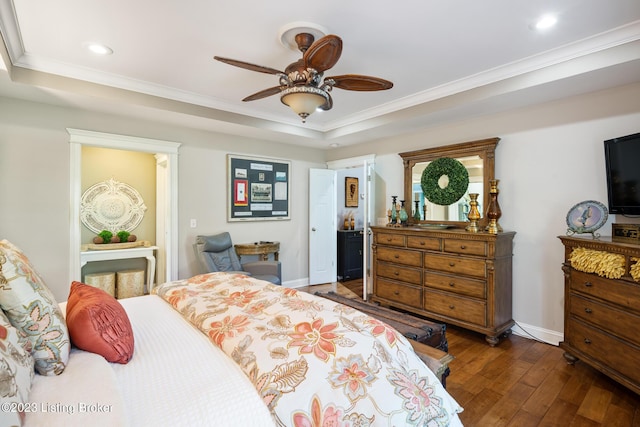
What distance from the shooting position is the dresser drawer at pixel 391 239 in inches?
149

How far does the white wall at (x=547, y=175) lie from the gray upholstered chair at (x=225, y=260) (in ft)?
9.16

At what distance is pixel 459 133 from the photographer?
3750 mm

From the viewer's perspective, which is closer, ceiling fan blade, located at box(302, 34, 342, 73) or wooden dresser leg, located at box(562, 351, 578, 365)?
ceiling fan blade, located at box(302, 34, 342, 73)

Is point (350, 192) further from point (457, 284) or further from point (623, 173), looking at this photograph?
point (623, 173)

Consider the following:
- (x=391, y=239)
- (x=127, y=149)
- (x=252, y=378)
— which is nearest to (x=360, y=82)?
(x=252, y=378)

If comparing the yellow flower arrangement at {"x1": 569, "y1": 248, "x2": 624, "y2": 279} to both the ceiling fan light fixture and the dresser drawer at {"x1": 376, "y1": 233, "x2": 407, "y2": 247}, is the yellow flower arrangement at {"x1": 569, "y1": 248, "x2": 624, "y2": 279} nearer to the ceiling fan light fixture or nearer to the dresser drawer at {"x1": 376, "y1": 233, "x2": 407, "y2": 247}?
the dresser drawer at {"x1": 376, "y1": 233, "x2": 407, "y2": 247}

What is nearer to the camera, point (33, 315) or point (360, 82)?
point (33, 315)

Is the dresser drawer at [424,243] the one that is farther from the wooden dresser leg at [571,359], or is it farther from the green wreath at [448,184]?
the wooden dresser leg at [571,359]

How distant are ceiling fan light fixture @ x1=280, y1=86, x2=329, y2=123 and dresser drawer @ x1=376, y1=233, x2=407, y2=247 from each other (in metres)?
2.11

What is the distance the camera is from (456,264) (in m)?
3.27

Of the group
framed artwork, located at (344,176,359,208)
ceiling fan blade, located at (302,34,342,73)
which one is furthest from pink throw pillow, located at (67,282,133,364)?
framed artwork, located at (344,176,359,208)

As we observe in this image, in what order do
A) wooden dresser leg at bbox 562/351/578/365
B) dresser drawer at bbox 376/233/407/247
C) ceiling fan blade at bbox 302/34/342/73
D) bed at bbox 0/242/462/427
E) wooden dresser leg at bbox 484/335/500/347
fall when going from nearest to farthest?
bed at bbox 0/242/462/427
ceiling fan blade at bbox 302/34/342/73
wooden dresser leg at bbox 562/351/578/365
wooden dresser leg at bbox 484/335/500/347
dresser drawer at bbox 376/233/407/247

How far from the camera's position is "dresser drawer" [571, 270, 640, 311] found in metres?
2.08

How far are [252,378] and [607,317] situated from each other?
2599 millimetres
